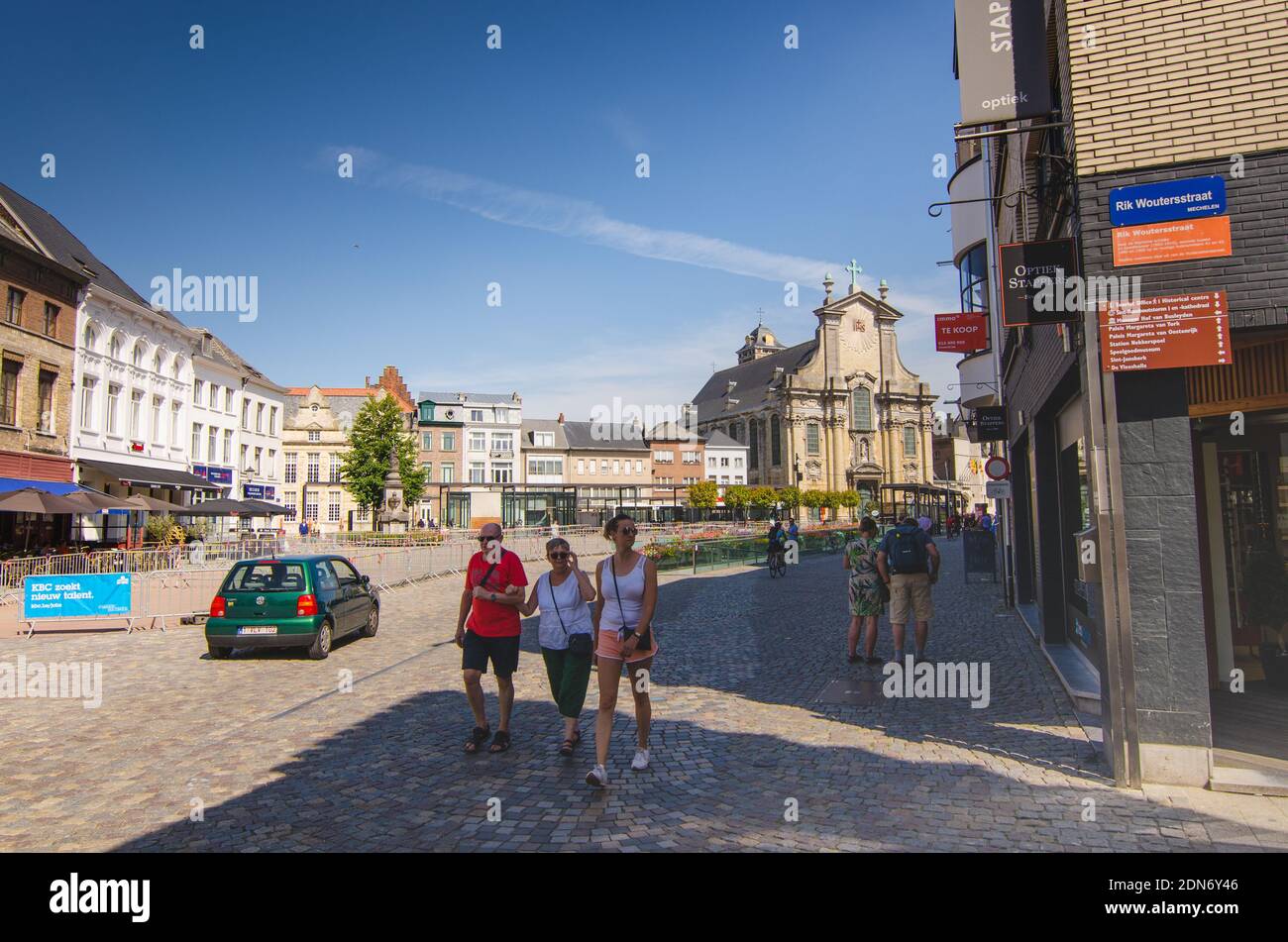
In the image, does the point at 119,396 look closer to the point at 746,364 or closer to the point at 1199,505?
the point at 1199,505

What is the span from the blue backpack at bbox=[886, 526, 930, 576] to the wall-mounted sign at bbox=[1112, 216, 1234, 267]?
4.48 metres

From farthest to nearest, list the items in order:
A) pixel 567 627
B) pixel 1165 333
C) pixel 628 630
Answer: pixel 567 627
pixel 628 630
pixel 1165 333

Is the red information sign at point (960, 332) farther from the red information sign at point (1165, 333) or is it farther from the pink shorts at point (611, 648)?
the pink shorts at point (611, 648)

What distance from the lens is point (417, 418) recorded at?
7212 cm

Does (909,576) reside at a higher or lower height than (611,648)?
higher

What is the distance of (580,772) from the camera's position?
19.7ft

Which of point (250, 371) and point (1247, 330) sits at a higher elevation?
point (250, 371)

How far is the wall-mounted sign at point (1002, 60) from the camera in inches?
263

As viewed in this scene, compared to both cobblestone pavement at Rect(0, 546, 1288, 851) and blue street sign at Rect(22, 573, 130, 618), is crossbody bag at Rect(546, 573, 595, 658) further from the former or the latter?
blue street sign at Rect(22, 573, 130, 618)

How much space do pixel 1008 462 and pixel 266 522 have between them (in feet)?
150

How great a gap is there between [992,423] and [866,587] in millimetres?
7261

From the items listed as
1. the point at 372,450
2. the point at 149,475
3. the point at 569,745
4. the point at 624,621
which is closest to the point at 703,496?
the point at 372,450

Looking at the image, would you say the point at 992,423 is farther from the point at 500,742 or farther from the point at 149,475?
the point at 149,475

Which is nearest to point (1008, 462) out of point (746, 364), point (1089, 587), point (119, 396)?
point (1089, 587)
